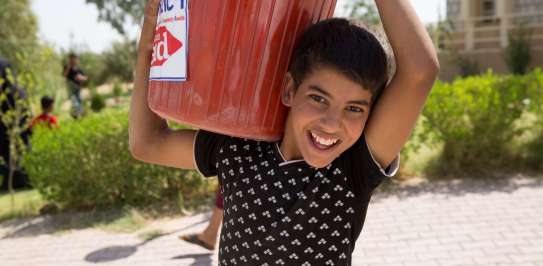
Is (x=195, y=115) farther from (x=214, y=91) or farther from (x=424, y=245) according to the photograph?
(x=424, y=245)

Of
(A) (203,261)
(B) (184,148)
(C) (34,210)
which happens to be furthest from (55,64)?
(B) (184,148)

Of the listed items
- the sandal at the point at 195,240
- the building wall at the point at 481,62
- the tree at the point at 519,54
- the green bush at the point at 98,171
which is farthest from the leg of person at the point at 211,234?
the building wall at the point at 481,62

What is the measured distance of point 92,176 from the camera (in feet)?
16.6

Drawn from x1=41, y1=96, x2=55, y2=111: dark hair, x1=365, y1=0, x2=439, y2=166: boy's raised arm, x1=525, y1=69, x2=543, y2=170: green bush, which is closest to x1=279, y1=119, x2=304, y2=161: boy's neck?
x1=365, y1=0, x2=439, y2=166: boy's raised arm

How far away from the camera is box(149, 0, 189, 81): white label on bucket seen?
1.19 metres

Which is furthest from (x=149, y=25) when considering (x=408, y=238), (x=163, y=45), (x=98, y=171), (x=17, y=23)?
(x=17, y=23)

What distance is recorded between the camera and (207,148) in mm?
1455

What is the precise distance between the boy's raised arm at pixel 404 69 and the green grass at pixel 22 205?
489cm

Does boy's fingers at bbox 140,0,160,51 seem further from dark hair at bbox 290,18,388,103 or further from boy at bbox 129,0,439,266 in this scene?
dark hair at bbox 290,18,388,103

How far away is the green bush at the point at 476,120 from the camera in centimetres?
555

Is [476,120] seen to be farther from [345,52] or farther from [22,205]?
[345,52]

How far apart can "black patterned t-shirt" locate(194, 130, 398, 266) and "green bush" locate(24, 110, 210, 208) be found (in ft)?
12.7

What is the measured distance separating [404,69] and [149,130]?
68cm

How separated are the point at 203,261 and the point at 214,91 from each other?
283 centimetres
